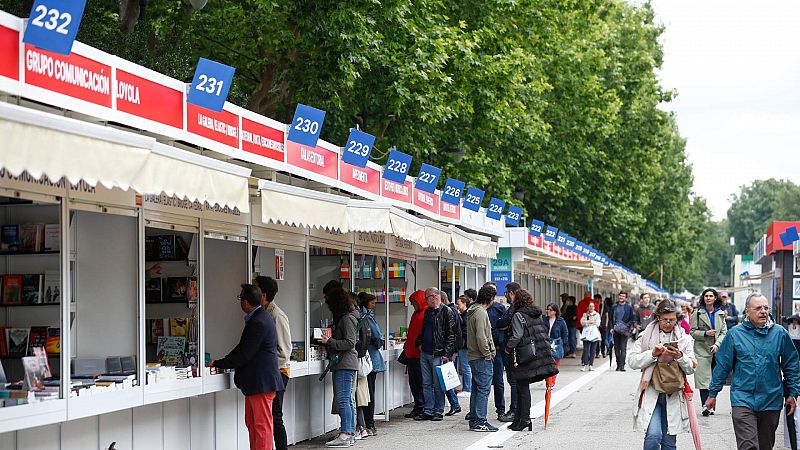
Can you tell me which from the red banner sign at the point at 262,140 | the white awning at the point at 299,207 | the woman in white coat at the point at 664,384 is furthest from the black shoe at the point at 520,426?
the woman in white coat at the point at 664,384

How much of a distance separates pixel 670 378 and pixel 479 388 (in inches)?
213

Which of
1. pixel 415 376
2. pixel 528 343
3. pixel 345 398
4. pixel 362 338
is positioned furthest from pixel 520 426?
pixel 345 398

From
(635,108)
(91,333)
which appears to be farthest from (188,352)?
(635,108)

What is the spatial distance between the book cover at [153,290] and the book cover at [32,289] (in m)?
2.08

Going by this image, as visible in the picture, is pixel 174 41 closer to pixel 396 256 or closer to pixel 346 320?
pixel 396 256

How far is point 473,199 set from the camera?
22.1 metres

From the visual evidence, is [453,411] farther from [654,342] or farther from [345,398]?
[654,342]

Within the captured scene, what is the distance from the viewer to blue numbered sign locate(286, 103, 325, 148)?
12.3 metres

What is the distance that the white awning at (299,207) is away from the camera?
32.3 ft

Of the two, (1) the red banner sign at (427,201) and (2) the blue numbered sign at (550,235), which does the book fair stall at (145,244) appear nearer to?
(1) the red banner sign at (427,201)

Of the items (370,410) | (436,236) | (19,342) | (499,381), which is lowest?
(370,410)

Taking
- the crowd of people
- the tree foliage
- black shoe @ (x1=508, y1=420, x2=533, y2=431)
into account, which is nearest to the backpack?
the crowd of people

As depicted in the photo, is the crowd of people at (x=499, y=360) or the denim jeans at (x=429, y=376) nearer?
the crowd of people at (x=499, y=360)

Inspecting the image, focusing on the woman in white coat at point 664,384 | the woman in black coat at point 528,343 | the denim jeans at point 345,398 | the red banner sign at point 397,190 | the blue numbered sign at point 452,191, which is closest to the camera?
the woman in white coat at point 664,384
